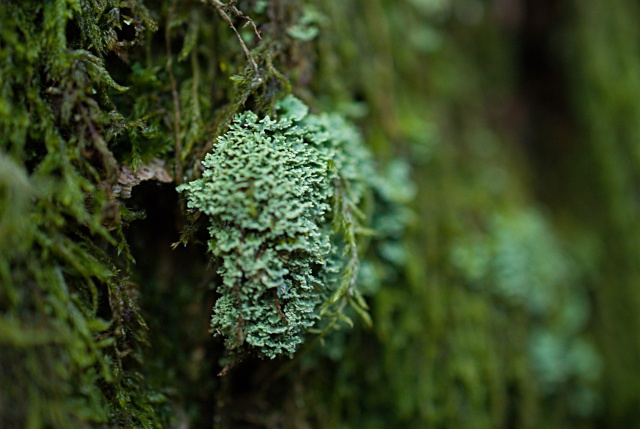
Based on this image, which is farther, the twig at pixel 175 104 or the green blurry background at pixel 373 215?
the twig at pixel 175 104

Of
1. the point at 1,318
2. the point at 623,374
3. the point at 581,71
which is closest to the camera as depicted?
the point at 1,318

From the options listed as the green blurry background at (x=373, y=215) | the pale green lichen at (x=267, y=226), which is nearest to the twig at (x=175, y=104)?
the green blurry background at (x=373, y=215)

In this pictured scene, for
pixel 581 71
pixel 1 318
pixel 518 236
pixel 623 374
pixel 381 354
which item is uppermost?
pixel 581 71

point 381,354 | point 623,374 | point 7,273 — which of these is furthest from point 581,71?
point 7,273

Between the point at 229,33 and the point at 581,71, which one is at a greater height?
the point at 581,71

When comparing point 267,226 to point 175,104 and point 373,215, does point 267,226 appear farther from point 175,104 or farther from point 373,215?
point 373,215

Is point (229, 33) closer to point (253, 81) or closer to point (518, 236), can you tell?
point (253, 81)

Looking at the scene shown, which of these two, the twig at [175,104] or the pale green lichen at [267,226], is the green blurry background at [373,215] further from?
the pale green lichen at [267,226]

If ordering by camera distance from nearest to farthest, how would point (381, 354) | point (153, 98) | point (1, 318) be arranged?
point (1, 318)
point (153, 98)
point (381, 354)
